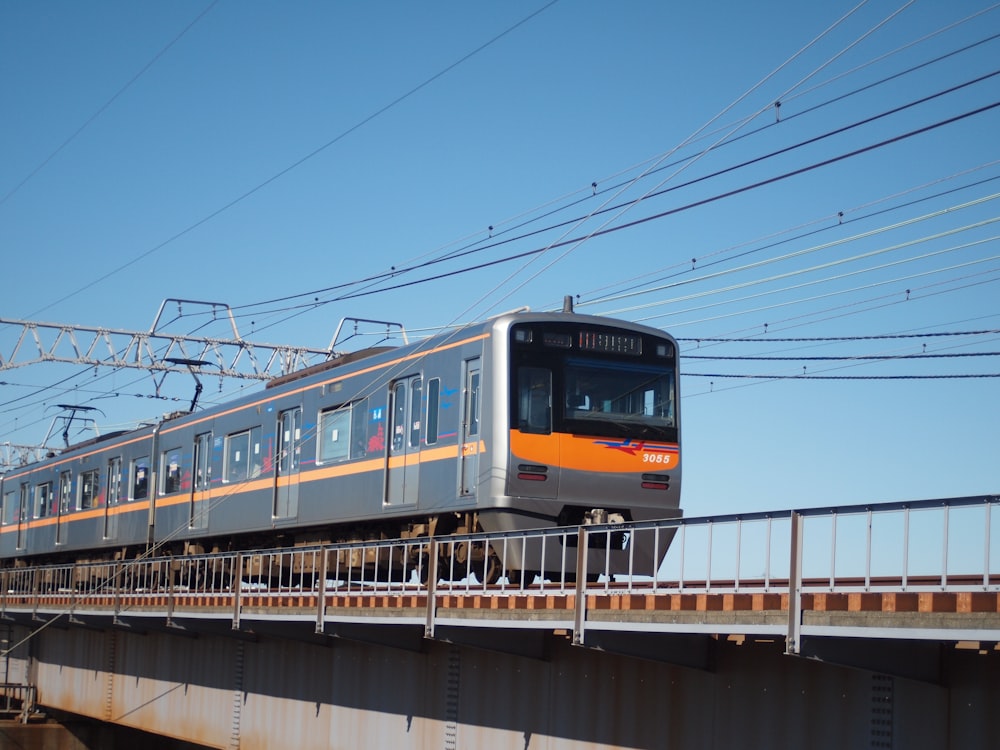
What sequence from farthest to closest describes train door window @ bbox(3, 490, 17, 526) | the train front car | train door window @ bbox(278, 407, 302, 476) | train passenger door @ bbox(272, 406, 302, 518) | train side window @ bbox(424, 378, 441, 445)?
train door window @ bbox(3, 490, 17, 526)
train door window @ bbox(278, 407, 302, 476)
train passenger door @ bbox(272, 406, 302, 518)
train side window @ bbox(424, 378, 441, 445)
the train front car

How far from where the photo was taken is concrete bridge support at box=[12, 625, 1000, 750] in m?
9.70

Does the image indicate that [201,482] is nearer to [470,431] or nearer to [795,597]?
[470,431]

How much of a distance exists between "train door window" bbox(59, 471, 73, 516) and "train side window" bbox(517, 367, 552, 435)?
21517 millimetres

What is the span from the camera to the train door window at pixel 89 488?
33.2 m

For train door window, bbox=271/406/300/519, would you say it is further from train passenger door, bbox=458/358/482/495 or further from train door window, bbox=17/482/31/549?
train door window, bbox=17/482/31/549

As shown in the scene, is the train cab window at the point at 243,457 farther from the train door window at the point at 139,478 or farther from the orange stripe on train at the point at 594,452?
the orange stripe on train at the point at 594,452

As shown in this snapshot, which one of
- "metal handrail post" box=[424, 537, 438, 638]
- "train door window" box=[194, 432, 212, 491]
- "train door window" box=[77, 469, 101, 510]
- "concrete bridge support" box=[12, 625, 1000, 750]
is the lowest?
"concrete bridge support" box=[12, 625, 1000, 750]

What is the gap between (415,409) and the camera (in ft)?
61.4

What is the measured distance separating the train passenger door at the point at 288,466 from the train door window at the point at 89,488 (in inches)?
454

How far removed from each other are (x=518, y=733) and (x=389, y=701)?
3168 millimetres

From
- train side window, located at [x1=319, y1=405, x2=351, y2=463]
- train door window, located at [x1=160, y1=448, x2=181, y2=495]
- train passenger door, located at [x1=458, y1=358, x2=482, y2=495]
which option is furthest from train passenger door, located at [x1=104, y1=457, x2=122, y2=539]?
train passenger door, located at [x1=458, y1=358, x2=482, y2=495]

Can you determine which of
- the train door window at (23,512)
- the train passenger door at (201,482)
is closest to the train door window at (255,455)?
the train passenger door at (201,482)

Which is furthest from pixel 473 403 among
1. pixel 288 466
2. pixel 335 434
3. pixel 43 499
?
pixel 43 499

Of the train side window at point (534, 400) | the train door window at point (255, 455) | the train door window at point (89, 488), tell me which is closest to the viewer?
the train side window at point (534, 400)
